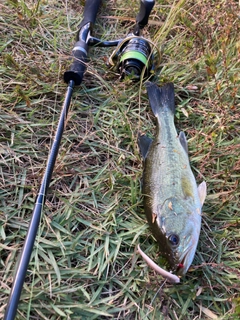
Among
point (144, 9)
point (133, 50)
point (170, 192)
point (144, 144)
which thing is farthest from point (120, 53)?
point (170, 192)

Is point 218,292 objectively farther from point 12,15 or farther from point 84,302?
point 12,15

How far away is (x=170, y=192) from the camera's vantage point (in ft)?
7.39

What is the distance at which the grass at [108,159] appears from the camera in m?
2.12

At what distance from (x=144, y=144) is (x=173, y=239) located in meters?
0.75

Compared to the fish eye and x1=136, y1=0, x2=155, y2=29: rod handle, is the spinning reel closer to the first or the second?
x1=136, y1=0, x2=155, y2=29: rod handle

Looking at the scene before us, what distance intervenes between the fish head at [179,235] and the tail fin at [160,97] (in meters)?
0.86

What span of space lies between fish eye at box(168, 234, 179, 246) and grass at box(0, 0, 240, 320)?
21 cm

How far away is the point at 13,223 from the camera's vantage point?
229 centimetres

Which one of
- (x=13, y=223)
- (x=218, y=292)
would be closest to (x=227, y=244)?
(x=218, y=292)

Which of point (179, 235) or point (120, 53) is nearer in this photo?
point (179, 235)

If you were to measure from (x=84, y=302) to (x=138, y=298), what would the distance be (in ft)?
1.02

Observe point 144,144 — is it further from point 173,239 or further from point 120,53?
point 120,53

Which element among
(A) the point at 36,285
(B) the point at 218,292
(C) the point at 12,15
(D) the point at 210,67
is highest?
(D) the point at 210,67

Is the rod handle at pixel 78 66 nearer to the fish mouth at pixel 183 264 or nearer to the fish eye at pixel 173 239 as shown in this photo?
the fish eye at pixel 173 239
